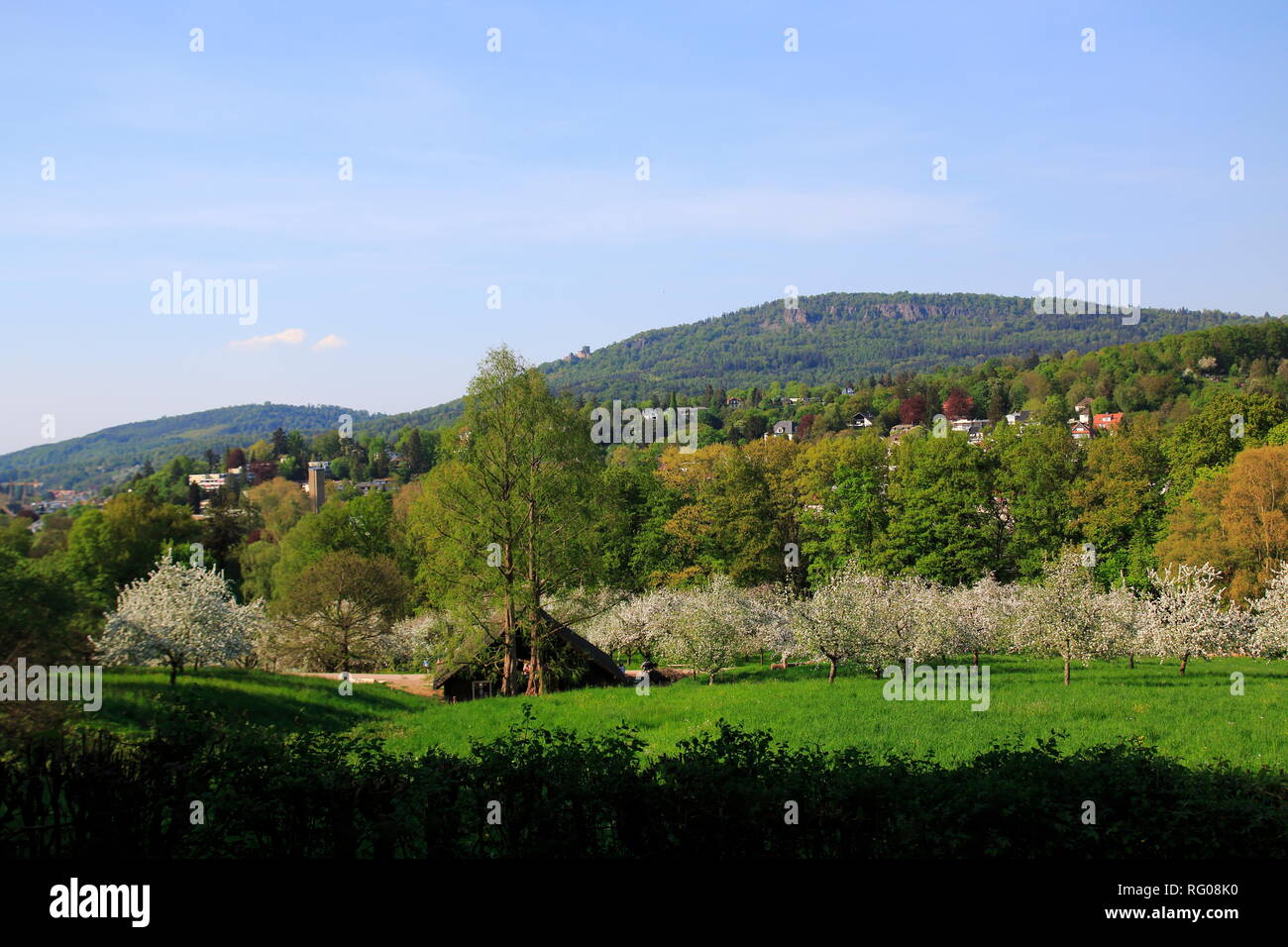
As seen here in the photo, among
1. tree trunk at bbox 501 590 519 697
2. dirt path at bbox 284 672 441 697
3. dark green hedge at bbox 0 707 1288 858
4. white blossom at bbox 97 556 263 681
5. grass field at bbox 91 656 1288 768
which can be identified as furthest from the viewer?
dirt path at bbox 284 672 441 697

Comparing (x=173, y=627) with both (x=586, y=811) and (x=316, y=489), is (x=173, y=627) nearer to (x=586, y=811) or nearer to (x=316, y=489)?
(x=586, y=811)

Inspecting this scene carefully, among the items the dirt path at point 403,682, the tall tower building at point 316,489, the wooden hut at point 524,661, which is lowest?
the dirt path at point 403,682

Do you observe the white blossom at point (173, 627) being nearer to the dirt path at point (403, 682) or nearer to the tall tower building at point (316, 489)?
the dirt path at point (403, 682)

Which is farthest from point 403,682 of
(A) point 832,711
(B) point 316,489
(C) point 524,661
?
(B) point 316,489

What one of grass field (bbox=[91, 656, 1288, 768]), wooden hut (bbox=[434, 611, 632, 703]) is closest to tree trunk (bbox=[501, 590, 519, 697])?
wooden hut (bbox=[434, 611, 632, 703])

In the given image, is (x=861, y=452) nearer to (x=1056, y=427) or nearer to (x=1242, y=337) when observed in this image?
(x=1056, y=427)

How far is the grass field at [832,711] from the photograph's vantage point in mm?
17938

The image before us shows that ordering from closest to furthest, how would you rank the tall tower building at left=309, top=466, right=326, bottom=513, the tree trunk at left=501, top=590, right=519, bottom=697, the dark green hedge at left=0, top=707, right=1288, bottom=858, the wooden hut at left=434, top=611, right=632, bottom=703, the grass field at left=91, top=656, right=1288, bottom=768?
the dark green hedge at left=0, top=707, right=1288, bottom=858, the grass field at left=91, top=656, right=1288, bottom=768, the tree trunk at left=501, top=590, right=519, bottom=697, the wooden hut at left=434, top=611, right=632, bottom=703, the tall tower building at left=309, top=466, right=326, bottom=513

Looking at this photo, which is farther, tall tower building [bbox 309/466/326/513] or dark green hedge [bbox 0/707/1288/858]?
tall tower building [bbox 309/466/326/513]

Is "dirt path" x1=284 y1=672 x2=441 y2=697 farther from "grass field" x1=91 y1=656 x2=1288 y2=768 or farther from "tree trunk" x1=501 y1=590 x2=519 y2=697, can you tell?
"tree trunk" x1=501 y1=590 x2=519 y2=697

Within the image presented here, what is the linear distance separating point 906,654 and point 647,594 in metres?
18.6

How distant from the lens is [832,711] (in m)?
22.5

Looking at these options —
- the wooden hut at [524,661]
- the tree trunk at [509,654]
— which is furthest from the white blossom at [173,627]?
the tree trunk at [509,654]

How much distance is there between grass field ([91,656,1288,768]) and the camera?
17.9m
